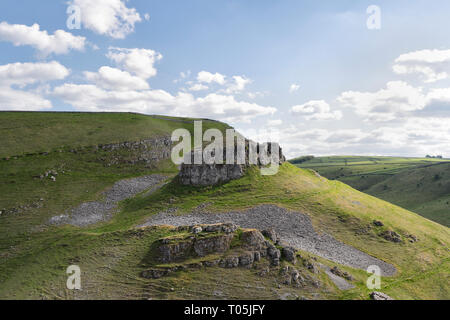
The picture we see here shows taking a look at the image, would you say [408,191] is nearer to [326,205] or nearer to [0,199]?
[326,205]

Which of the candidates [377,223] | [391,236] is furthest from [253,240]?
[377,223]

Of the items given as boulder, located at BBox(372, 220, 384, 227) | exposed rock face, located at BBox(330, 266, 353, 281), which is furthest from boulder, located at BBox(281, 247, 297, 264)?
boulder, located at BBox(372, 220, 384, 227)

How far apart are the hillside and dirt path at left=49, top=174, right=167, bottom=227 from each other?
641 mm

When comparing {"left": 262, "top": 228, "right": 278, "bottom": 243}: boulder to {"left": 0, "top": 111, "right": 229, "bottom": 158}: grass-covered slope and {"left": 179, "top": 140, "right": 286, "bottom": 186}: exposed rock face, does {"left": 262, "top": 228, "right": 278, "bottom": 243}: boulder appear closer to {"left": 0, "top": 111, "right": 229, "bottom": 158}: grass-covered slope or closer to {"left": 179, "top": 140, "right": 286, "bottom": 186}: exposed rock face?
{"left": 179, "top": 140, "right": 286, "bottom": 186}: exposed rock face

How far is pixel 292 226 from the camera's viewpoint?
4566 centimetres

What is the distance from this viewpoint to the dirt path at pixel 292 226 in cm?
3956

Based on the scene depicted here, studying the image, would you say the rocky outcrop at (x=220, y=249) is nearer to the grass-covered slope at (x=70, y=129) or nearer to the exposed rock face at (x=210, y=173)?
the exposed rock face at (x=210, y=173)

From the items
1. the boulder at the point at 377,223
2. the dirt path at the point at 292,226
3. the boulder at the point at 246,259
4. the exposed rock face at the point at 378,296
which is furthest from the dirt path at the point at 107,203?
the boulder at the point at 377,223

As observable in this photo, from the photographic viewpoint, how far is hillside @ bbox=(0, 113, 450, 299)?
3128cm

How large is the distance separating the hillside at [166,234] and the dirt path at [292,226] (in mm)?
425

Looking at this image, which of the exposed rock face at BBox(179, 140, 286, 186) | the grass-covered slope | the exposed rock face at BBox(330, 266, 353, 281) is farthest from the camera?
the grass-covered slope

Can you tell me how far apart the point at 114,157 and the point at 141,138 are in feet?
44.5

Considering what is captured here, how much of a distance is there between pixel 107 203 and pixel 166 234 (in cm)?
2414
